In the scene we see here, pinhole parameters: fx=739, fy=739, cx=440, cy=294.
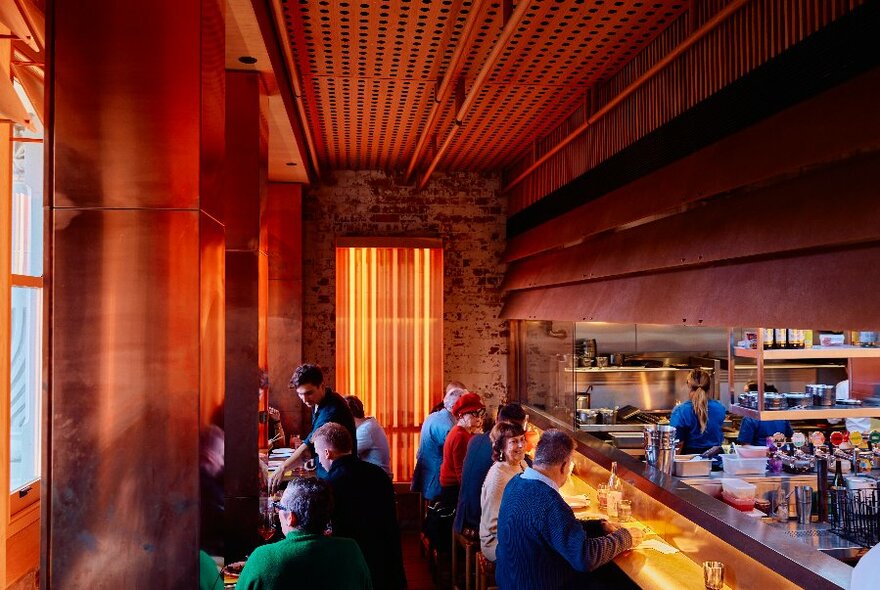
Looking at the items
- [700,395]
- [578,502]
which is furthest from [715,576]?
[700,395]

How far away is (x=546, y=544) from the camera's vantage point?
3814 mm

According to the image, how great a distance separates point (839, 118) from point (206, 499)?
2.71 meters

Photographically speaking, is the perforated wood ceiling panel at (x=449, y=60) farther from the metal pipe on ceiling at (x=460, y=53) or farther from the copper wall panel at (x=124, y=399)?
the copper wall panel at (x=124, y=399)

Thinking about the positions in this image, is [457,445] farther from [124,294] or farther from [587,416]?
[124,294]

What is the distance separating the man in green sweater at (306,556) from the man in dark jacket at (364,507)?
0.88 meters

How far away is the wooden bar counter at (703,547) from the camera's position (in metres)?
3.07

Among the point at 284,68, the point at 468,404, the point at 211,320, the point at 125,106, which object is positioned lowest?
the point at 468,404

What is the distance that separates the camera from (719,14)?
3.51m

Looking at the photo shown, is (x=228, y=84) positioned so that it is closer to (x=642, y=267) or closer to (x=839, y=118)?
(x=642, y=267)

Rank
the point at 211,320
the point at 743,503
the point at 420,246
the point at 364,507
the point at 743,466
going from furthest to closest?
the point at 420,246 → the point at 743,466 → the point at 743,503 → the point at 364,507 → the point at 211,320

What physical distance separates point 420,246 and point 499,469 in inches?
162

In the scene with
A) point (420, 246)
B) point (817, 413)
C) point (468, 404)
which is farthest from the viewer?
point (420, 246)

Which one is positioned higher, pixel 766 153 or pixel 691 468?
pixel 766 153

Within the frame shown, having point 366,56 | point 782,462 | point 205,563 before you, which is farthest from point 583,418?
point 205,563
